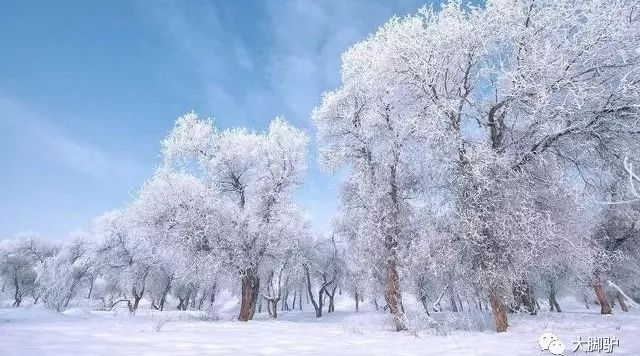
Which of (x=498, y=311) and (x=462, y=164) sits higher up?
(x=462, y=164)

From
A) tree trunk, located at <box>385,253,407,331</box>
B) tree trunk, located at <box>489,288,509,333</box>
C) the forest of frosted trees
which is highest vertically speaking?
the forest of frosted trees

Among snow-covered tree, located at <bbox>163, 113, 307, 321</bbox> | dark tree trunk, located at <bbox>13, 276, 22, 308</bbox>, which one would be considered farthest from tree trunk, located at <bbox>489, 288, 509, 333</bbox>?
dark tree trunk, located at <bbox>13, 276, 22, 308</bbox>

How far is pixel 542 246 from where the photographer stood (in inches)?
503

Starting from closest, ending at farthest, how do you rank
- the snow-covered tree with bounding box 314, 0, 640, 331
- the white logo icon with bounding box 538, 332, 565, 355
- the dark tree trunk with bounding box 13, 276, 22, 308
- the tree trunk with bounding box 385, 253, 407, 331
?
1. the white logo icon with bounding box 538, 332, 565, 355
2. the snow-covered tree with bounding box 314, 0, 640, 331
3. the tree trunk with bounding box 385, 253, 407, 331
4. the dark tree trunk with bounding box 13, 276, 22, 308

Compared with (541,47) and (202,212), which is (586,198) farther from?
(202,212)

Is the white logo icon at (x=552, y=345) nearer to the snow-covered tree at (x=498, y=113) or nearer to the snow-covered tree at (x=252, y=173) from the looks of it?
the snow-covered tree at (x=498, y=113)

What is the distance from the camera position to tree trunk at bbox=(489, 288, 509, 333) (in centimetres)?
1230

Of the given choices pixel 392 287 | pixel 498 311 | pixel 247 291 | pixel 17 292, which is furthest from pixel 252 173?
pixel 17 292

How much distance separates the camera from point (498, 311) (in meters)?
12.5

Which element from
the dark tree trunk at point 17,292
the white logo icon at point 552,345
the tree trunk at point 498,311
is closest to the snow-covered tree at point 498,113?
the tree trunk at point 498,311

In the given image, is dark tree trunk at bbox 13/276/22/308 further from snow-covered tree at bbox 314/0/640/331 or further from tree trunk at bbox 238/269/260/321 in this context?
snow-covered tree at bbox 314/0/640/331

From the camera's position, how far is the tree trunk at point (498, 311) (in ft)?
40.4

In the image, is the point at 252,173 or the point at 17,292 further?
the point at 17,292

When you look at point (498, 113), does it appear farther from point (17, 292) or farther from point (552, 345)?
point (17, 292)
